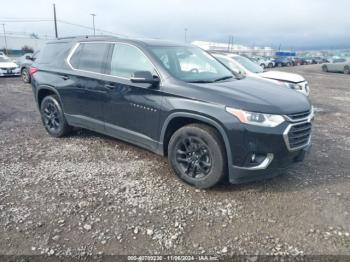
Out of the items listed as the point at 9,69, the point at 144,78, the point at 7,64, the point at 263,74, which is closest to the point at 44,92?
the point at 144,78

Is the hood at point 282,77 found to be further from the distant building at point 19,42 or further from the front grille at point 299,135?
the distant building at point 19,42

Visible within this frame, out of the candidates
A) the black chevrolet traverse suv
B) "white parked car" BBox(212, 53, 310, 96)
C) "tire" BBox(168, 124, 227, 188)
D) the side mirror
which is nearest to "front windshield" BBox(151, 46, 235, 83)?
the black chevrolet traverse suv

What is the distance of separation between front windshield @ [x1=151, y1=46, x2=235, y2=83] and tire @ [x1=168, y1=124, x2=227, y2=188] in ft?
2.46

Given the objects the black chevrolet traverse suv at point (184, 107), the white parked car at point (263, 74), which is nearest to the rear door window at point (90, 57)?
the black chevrolet traverse suv at point (184, 107)

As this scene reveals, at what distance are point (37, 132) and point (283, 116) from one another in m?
4.88

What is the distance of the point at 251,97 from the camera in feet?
11.5

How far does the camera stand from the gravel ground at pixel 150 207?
2.79 m

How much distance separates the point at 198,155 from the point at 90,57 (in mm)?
2523

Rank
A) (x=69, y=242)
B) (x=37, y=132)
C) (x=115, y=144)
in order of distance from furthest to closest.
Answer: (x=37, y=132), (x=115, y=144), (x=69, y=242)

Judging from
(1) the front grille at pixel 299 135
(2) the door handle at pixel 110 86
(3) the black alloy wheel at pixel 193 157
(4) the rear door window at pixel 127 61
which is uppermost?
(4) the rear door window at pixel 127 61

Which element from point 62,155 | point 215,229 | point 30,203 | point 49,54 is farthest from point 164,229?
point 49,54

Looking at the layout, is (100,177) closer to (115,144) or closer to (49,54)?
(115,144)

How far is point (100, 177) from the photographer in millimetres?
4094

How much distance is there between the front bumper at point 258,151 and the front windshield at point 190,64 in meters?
1.09
